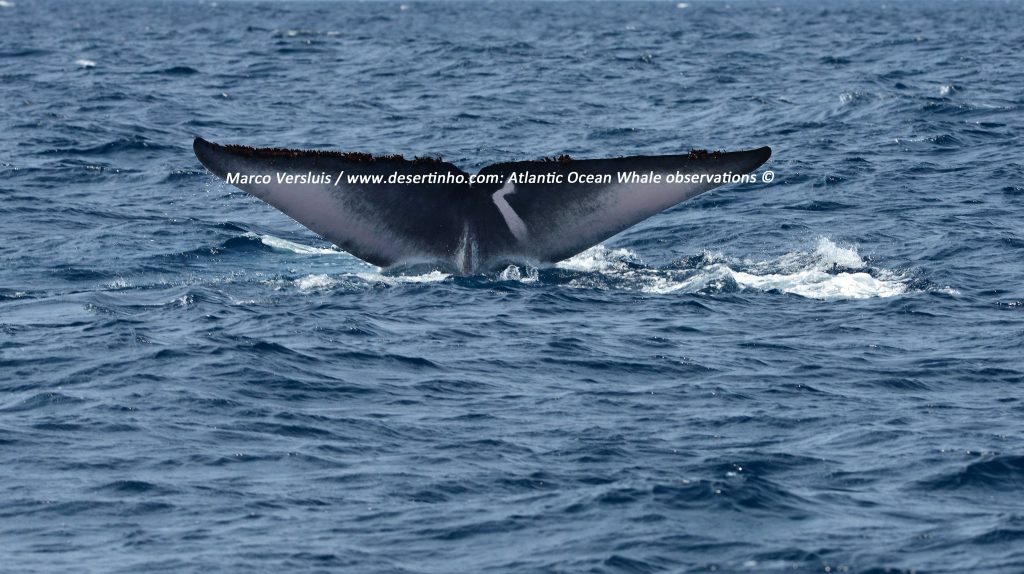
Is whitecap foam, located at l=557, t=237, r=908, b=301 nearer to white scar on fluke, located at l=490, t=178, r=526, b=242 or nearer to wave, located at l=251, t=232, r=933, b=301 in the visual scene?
wave, located at l=251, t=232, r=933, b=301

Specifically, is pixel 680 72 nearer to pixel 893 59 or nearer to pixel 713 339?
pixel 893 59

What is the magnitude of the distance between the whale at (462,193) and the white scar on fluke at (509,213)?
1 centimetres

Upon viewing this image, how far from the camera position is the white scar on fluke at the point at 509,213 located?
52.5ft

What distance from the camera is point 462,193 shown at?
16125mm

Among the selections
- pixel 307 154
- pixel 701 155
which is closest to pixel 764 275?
pixel 701 155

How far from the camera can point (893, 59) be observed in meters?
54.1

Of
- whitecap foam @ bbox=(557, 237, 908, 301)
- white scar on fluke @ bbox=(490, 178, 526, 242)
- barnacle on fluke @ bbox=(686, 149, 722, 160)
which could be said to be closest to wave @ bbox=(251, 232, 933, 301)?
whitecap foam @ bbox=(557, 237, 908, 301)

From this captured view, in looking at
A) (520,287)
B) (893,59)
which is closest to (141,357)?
(520,287)

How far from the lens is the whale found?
50.3 ft

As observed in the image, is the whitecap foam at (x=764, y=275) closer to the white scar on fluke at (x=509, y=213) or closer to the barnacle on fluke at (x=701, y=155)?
the white scar on fluke at (x=509, y=213)

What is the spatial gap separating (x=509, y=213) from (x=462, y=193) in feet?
1.79

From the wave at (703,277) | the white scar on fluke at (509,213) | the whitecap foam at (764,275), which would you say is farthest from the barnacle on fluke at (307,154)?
the whitecap foam at (764,275)

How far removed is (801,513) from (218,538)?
4.16 meters

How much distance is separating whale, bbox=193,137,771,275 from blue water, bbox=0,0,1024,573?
3.40 ft
